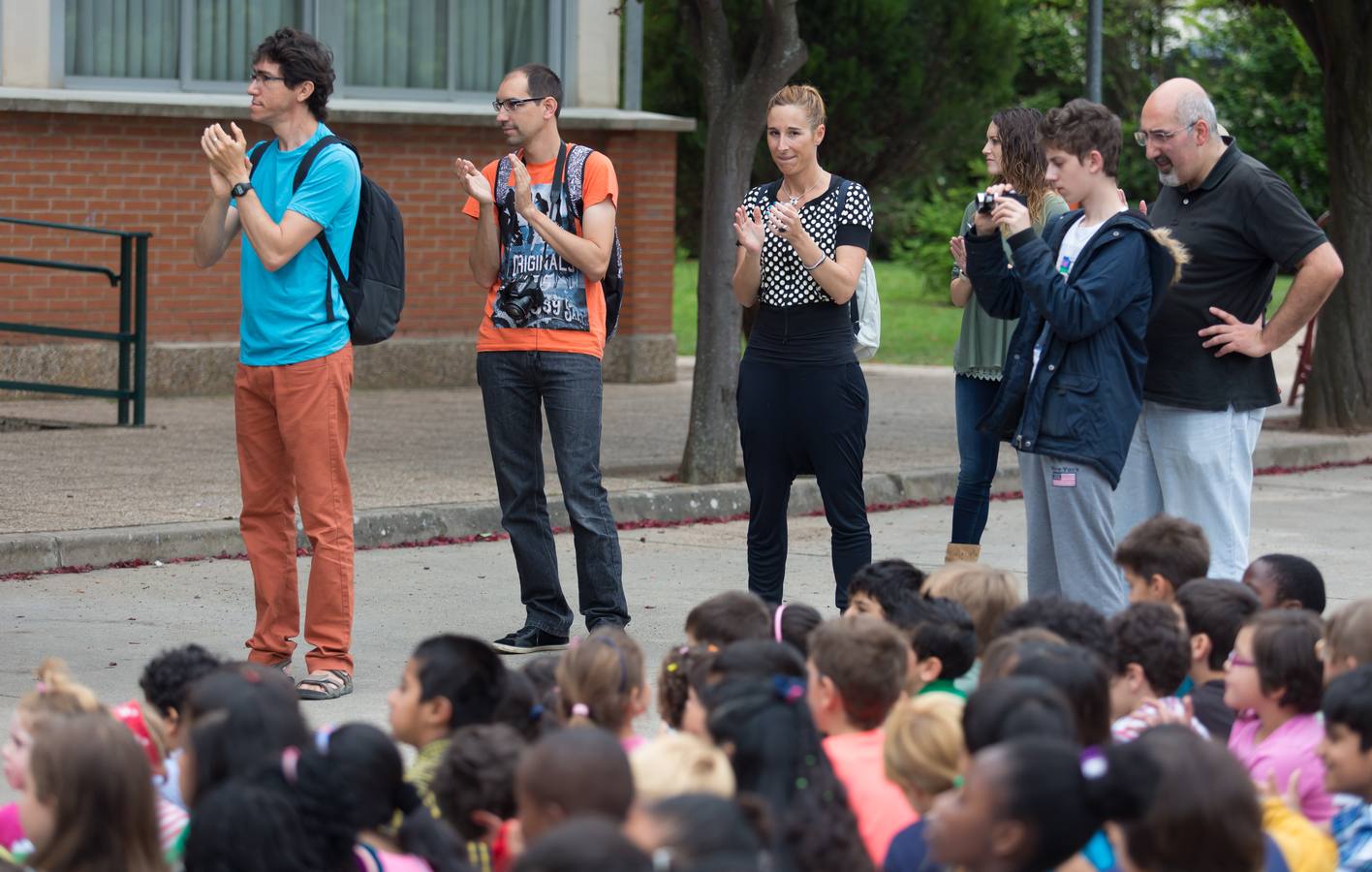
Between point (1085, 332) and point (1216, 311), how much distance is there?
0.58 m

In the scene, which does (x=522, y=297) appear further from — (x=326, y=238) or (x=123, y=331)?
(x=123, y=331)

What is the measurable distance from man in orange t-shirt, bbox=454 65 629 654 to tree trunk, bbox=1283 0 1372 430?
7.78 meters

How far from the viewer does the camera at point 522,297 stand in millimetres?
6605

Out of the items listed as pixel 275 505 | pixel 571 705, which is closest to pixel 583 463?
pixel 275 505

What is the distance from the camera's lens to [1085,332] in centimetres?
537

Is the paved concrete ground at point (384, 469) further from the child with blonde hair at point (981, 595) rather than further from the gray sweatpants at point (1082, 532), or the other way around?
the child with blonde hair at point (981, 595)

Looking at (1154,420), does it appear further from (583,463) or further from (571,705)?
(571,705)

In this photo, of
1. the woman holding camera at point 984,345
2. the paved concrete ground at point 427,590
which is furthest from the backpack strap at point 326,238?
the woman holding camera at point 984,345

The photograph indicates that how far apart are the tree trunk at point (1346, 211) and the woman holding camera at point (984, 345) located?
6.10m

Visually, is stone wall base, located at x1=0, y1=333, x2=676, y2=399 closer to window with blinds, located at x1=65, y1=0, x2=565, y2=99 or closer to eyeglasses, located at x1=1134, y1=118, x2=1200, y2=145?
window with blinds, located at x1=65, y1=0, x2=565, y2=99

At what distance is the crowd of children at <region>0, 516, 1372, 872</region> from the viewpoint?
3.01 m

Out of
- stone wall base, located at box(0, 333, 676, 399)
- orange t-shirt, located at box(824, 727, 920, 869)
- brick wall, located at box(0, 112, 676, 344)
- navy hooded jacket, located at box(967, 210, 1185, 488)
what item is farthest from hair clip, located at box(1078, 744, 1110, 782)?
brick wall, located at box(0, 112, 676, 344)

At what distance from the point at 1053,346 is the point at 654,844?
10.2 feet

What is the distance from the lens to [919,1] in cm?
1716
